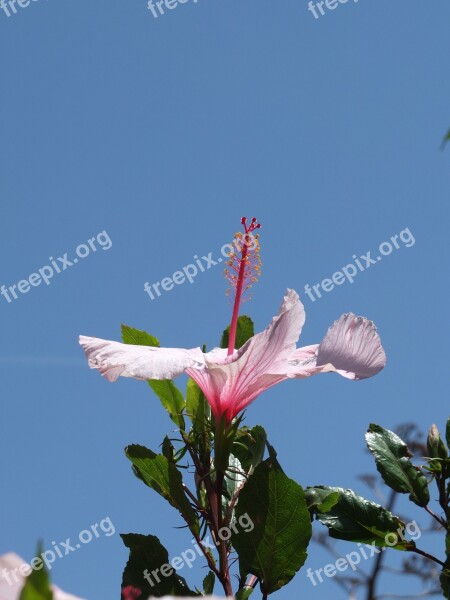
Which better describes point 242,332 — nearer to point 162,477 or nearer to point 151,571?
point 162,477

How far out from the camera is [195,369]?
5.26 feet

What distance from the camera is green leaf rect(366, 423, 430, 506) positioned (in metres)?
1.70

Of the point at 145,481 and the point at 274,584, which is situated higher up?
the point at 145,481

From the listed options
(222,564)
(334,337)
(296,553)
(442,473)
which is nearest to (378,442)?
(442,473)

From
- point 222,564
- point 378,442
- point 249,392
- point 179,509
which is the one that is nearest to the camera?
point 222,564

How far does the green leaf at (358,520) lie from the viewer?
5.44 feet

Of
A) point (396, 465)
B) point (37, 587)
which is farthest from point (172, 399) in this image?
point (37, 587)

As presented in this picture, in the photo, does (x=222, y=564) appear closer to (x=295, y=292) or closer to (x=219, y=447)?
(x=219, y=447)

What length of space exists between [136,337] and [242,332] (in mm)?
256

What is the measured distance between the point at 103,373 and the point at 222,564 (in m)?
0.41

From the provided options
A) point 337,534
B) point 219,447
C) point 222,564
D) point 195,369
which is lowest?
point 337,534

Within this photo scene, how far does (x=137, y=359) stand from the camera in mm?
1517

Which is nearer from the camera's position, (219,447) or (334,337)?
(219,447)

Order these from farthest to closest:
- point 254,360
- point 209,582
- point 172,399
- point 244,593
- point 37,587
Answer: point 172,399 → point 254,360 → point 209,582 → point 244,593 → point 37,587
